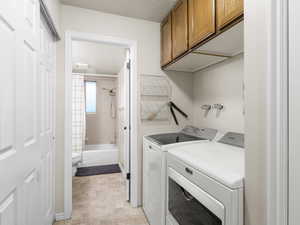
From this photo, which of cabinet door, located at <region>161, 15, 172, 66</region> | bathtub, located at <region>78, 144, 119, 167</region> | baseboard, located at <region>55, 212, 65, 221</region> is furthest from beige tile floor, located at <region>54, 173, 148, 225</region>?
cabinet door, located at <region>161, 15, 172, 66</region>

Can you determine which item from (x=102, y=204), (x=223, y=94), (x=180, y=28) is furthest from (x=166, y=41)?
(x=102, y=204)

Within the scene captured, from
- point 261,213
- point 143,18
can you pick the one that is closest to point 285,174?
point 261,213

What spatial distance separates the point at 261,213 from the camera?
0.62 metres

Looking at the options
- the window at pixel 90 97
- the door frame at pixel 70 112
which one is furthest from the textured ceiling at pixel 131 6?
the window at pixel 90 97

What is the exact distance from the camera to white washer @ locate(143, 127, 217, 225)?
1354mm

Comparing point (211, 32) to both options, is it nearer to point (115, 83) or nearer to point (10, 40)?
point (10, 40)

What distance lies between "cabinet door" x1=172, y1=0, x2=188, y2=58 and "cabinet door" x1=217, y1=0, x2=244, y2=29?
0.43 metres

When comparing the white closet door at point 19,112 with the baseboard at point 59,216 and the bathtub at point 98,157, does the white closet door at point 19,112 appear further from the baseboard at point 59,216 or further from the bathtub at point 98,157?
the bathtub at point 98,157

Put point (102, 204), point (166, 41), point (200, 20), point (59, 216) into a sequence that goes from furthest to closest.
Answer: point (102, 204), point (166, 41), point (59, 216), point (200, 20)

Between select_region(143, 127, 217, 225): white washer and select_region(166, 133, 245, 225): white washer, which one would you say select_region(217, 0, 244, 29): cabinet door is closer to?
select_region(166, 133, 245, 225): white washer

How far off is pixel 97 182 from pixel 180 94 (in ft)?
6.44

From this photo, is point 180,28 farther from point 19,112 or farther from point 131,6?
point 19,112

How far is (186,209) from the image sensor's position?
1084mm

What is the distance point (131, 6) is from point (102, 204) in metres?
2.43
